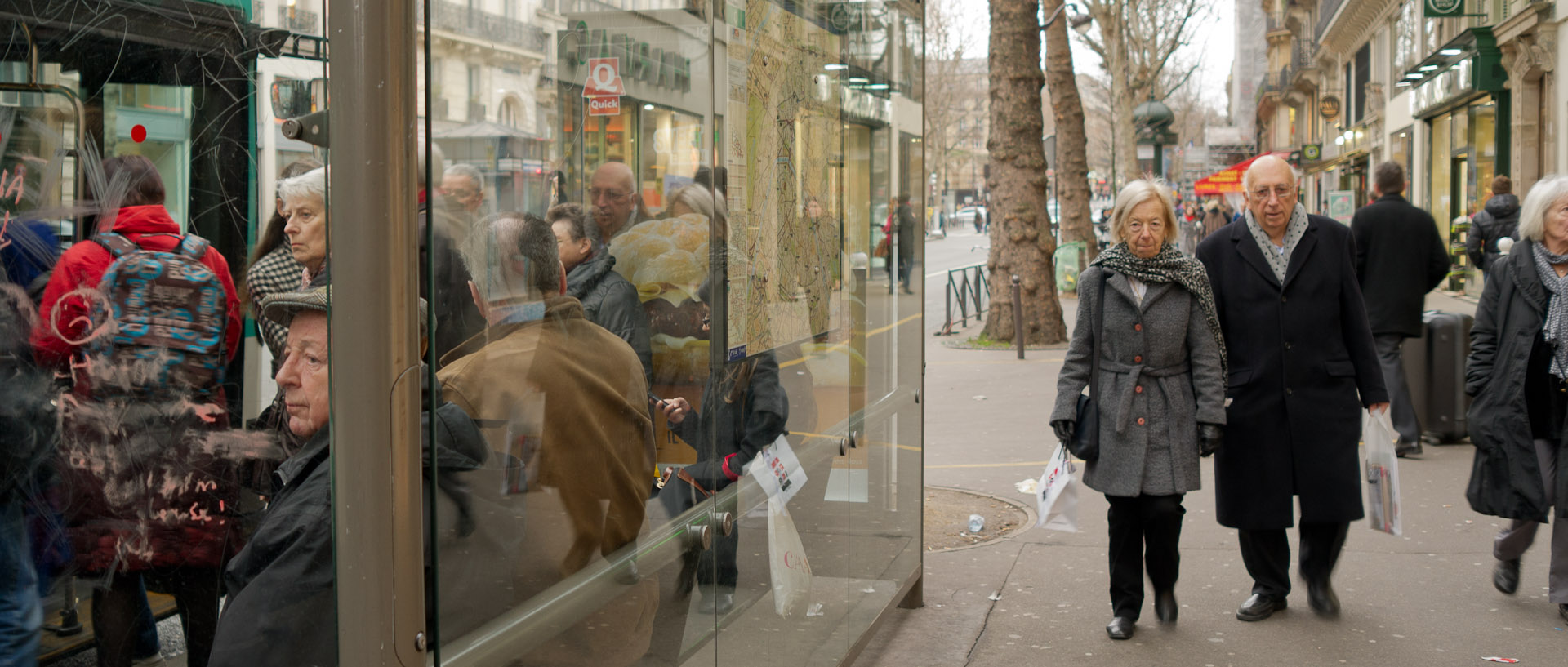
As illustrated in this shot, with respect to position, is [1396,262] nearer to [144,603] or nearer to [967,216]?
[144,603]

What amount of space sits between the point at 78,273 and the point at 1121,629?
154 inches

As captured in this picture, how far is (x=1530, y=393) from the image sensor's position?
16.7ft

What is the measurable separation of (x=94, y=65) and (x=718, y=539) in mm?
1771

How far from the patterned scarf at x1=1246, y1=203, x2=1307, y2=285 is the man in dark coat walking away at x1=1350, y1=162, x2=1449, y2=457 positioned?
3.55 meters

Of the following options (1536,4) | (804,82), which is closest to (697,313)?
(804,82)

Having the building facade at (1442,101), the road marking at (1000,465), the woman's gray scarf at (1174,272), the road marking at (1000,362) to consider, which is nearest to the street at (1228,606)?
the road marking at (1000,465)

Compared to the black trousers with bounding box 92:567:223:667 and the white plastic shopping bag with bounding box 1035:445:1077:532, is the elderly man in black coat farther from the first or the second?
the black trousers with bounding box 92:567:223:667

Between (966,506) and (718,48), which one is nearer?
(718,48)

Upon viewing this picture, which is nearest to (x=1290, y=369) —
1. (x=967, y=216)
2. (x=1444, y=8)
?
(x=1444, y=8)

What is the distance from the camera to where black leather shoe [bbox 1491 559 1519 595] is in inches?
213

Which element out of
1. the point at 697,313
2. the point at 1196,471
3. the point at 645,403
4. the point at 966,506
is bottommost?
the point at 966,506

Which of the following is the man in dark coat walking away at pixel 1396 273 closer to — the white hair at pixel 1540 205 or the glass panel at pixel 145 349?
the white hair at pixel 1540 205

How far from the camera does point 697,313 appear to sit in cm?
309

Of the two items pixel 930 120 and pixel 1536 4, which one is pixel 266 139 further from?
pixel 930 120
